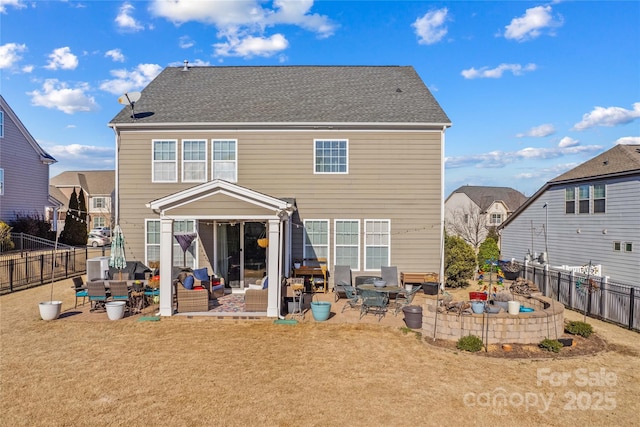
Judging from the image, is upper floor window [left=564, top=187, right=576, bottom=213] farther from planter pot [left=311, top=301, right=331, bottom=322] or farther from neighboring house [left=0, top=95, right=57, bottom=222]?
neighboring house [left=0, top=95, right=57, bottom=222]

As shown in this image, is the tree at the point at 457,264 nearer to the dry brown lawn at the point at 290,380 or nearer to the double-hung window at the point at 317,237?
the double-hung window at the point at 317,237

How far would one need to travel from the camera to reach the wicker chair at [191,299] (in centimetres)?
1121

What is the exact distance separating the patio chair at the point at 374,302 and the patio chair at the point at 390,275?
9.14 feet

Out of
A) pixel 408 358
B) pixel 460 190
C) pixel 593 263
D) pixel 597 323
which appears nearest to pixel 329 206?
pixel 408 358

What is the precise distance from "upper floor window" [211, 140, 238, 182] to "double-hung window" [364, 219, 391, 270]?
5.46m

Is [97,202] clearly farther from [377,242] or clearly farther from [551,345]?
[551,345]

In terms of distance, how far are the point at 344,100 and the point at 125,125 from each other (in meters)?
8.51

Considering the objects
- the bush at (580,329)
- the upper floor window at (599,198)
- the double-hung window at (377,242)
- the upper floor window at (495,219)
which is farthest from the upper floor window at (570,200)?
the upper floor window at (495,219)

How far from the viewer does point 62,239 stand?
28000 millimetres

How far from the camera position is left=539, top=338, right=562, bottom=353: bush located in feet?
27.3

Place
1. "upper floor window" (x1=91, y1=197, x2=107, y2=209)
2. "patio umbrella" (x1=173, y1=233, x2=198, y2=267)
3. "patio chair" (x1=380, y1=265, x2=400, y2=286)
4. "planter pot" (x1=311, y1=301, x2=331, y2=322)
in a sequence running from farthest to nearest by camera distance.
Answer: "upper floor window" (x1=91, y1=197, x2=107, y2=209) → "patio chair" (x1=380, y1=265, x2=400, y2=286) → "patio umbrella" (x1=173, y1=233, x2=198, y2=267) → "planter pot" (x1=311, y1=301, x2=331, y2=322)

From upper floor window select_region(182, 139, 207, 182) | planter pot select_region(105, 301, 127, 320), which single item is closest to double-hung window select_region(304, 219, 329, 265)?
upper floor window select_region(182, 139, 207, 182)

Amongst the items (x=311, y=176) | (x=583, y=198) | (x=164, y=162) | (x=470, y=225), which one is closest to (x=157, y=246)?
(x=164, y=162)

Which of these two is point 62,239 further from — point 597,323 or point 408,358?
point 597,323
